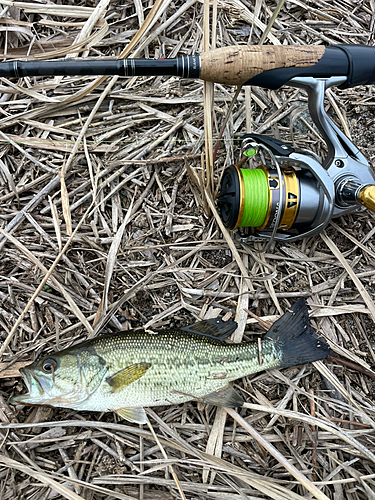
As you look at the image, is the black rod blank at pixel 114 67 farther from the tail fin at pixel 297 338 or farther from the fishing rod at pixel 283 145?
the tail fin at pixel 297 338

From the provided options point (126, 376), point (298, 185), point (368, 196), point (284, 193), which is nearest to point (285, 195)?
point (284, 193)

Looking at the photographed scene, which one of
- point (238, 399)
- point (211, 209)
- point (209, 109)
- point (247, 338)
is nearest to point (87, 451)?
point (238, 399)

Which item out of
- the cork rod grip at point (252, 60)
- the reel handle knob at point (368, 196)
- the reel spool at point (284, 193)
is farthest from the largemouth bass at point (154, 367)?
the cork rod grip at point (252, 60)

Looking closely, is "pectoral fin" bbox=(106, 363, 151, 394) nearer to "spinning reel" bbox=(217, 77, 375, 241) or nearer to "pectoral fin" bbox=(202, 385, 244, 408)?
"pectoral fin" bbox=(202, 385, 244, 408)

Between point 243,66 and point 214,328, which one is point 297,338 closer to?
point 214,328

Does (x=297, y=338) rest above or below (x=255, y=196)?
below

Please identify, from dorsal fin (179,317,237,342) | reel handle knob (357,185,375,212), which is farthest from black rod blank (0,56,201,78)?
dorsal fin (179,317,237,342)

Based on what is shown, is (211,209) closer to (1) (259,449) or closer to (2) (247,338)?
(2) (247,338)
